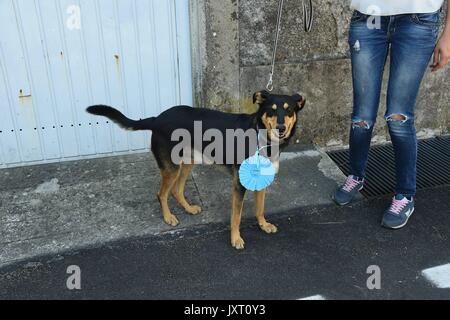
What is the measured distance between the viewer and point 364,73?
3.13 m

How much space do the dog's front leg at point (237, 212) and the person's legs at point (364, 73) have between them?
1.01m

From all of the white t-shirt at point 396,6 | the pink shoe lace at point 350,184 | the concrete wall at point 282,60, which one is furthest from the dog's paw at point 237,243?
the white t-shirt at point 396,6

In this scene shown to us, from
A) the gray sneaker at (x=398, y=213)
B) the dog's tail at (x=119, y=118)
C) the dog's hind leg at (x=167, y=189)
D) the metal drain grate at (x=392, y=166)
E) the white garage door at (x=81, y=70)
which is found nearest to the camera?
the dog's tail at (x=119, y=118)

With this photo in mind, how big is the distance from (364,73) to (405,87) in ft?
0.97

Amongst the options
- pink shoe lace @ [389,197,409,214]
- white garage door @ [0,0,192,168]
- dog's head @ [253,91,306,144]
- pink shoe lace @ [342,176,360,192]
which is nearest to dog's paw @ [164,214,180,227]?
dog's head @ [253,91,306,144]

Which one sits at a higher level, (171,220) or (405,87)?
(405,87)

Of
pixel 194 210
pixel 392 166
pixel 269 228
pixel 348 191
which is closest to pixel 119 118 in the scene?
pixel 194 210

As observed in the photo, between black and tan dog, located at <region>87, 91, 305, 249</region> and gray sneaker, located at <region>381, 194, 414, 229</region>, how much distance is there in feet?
2.68

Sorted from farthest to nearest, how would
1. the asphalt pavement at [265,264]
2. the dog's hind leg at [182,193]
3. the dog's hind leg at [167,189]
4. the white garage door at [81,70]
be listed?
1. the white garage door at [81,70]
2. the dog's hind leg at [182,193]
3. the dog's hind leg at [167,189]
4. the asphalt pavement at [265,264]

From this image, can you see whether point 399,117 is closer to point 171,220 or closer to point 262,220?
point 262,220

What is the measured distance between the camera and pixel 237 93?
4.10 meters

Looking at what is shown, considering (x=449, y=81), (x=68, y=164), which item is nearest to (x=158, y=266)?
(x=68, y=164)

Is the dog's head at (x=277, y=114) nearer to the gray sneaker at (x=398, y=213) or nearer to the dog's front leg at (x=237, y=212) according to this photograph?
the dog's front leg at (x=237, y=212)

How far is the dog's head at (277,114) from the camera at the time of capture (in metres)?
2.82
